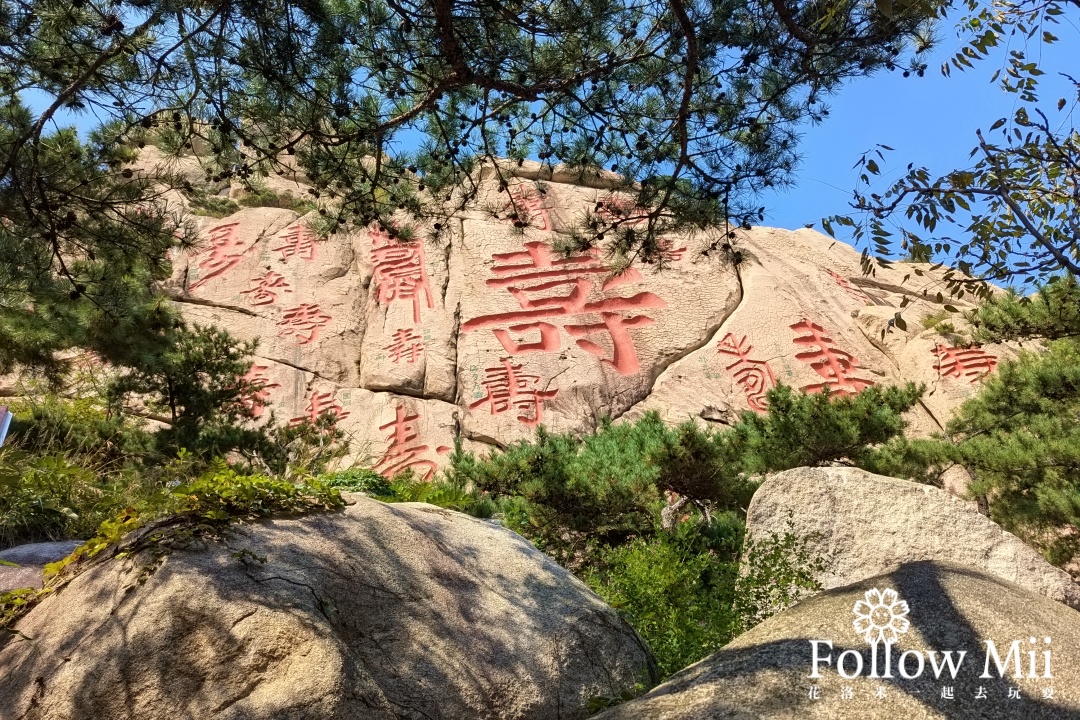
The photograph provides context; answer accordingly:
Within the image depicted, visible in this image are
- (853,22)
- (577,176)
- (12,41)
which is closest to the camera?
(12,41)

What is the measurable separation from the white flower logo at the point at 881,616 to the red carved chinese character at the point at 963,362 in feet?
22.3

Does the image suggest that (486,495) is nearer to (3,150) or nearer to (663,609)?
(663,609)

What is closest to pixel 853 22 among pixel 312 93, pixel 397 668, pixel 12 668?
pixel 312 93

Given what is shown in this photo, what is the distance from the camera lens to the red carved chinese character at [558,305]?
851cm

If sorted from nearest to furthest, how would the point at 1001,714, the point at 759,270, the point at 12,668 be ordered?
1. the point at 1001,714
2. the point at 12,668
3. the point at 759,270

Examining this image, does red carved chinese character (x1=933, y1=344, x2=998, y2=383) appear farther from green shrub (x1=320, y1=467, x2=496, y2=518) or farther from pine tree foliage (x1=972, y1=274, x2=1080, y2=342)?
green shrub (x1=320, y1=467, x2=496, y2=518)

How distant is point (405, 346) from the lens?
28.6ft

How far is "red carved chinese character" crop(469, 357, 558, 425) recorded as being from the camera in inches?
316

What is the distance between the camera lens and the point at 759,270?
9570mm

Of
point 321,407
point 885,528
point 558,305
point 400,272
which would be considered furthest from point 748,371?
point 885,528

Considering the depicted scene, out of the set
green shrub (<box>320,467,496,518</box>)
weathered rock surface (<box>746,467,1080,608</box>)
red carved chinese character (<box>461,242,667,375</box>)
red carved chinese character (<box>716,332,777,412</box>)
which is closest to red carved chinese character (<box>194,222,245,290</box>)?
red carved chinese character (<box>461,242,667,375</box>)

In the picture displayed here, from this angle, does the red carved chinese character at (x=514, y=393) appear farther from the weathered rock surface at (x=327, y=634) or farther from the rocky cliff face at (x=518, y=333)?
the weathered rock surface at (x=327, y=634)

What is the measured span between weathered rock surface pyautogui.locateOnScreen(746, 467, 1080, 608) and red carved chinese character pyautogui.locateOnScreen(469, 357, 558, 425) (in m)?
4.18

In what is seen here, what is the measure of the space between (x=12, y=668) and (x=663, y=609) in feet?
8.83
